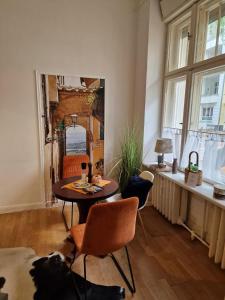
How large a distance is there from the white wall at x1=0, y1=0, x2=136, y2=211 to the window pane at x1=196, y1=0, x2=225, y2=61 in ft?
3.67

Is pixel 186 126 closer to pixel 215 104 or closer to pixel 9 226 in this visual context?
pixel 215 104

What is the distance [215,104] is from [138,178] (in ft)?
A: 4.06

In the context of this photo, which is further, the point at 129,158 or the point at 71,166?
the point at 129,158

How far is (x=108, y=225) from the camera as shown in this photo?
1.44 m

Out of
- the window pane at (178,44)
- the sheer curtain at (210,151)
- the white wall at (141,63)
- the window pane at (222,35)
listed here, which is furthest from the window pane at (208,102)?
the white wall at (141,63)

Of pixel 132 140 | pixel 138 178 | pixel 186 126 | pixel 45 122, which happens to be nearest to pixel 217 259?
pixel 138 178

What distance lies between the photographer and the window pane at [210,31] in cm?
224

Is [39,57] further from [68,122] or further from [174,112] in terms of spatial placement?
[174,112]

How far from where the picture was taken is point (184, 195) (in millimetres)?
2668

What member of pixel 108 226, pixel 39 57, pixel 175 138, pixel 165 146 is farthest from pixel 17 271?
pixel 39 57

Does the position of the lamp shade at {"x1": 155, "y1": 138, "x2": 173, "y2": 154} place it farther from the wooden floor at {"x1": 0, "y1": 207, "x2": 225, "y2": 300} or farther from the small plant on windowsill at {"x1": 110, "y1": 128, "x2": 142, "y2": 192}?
the wooden floor at {"x1": 0, "y1": 207, "x2": 225, "y2": 300}

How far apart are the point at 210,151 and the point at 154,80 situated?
4.74 ft

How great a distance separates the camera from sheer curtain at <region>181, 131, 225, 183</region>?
2.23 meters

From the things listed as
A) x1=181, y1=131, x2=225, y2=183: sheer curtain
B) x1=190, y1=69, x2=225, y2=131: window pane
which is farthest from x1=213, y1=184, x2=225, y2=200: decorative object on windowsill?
x1=190, y1=69, x2=225, y2=131: window pane
